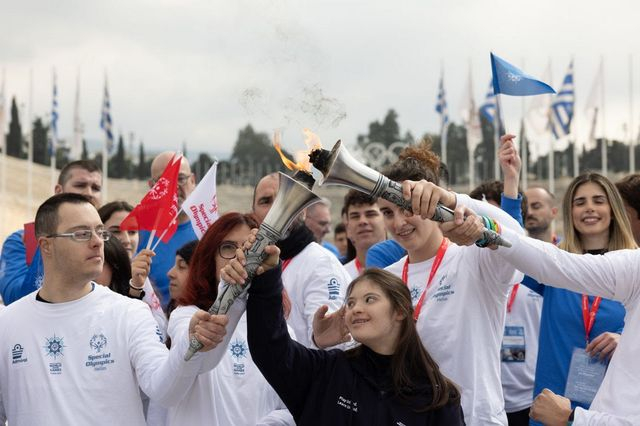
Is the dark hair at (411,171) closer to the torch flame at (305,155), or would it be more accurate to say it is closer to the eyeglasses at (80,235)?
the torch flame at (305,155)

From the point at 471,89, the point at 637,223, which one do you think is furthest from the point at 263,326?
the point at 471,89

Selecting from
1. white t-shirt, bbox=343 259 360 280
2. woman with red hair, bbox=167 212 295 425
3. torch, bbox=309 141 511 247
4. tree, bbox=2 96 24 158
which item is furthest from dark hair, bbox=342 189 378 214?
tree, bbox=2 96 24 158

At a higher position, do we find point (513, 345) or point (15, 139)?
point (15, 139)

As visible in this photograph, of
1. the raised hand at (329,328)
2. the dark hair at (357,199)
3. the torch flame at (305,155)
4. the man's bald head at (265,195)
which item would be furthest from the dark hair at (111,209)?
the torch flame at (305,155)

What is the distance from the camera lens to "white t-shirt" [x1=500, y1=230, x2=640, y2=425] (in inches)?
147

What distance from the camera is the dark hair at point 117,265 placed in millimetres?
5719

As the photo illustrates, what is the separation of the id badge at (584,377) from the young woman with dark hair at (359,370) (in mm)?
1174

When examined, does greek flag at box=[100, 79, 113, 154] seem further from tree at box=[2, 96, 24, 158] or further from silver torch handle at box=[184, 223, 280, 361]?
silver torch handle at box=[184, 223, 280, 361]

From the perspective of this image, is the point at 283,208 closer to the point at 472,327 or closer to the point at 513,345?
the point at 472,327

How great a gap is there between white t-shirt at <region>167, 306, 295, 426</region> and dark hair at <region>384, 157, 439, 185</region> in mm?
1217

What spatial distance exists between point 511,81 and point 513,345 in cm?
232

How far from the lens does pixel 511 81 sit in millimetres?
5102

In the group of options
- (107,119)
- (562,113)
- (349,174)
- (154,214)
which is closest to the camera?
(349,174)

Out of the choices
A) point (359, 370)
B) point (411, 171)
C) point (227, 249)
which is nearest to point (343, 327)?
point (359, 370)
